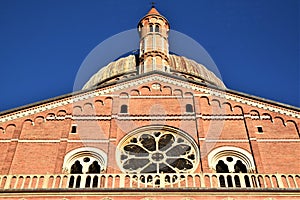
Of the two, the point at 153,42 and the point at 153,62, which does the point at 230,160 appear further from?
the point at 153,42

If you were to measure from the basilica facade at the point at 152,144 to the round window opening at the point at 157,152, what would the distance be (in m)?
0.04

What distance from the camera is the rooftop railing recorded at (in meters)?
15.8

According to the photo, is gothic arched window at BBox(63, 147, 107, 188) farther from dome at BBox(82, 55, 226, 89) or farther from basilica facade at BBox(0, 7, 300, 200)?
dome at BBox(82, 55, 226, 89)

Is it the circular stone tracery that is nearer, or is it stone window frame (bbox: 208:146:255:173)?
stone window frame (bbox: 208:146:255:173)

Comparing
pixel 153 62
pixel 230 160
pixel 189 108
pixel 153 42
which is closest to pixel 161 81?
pixel 189 108

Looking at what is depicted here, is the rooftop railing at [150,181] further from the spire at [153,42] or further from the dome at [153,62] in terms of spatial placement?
the spire at [153,42]

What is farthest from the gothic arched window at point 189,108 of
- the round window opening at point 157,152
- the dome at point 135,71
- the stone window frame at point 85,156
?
the dome at point 135,71

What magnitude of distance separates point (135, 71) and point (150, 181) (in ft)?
56.0

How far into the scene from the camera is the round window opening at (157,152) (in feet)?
57.4

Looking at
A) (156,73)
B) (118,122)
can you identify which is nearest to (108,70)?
(156,73)

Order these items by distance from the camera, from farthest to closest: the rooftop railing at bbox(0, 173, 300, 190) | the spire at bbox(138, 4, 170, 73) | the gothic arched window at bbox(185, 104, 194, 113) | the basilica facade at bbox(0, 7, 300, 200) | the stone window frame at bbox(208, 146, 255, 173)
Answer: the spire at bbox(138, 4, 170, 73)
the gothic arched window at bbox(185, 104, 194, 113)
the stone window frame at bbox(208, 146, 255, 173)
the rooftop railing at bbox(0, 173, 300, 190)
the basilica facade at bbox(0, 7, 300, 200)

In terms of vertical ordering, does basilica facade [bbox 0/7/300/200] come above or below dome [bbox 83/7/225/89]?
below

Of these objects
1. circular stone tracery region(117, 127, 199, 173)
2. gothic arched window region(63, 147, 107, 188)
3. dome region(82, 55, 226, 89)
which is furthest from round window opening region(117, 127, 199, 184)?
dome region(82, 55, 226, 89)

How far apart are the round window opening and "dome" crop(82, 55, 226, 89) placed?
14294 mm
